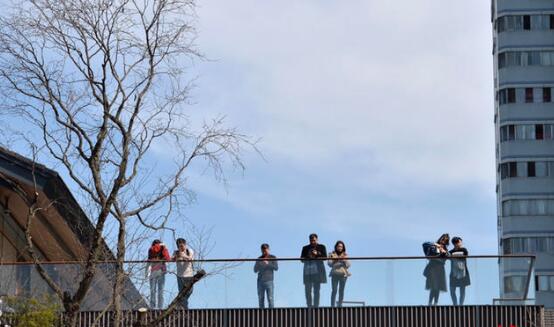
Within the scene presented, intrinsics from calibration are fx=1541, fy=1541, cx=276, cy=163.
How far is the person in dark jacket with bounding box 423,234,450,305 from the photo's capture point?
104 ft

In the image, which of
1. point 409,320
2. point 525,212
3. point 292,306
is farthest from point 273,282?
point 525,212

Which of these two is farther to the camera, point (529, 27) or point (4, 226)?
point (529, 27)

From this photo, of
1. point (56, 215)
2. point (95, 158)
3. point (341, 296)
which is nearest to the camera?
point (95, 158)

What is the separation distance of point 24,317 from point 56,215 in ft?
16.8

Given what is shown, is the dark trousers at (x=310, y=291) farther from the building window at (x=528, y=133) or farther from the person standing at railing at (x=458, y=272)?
the building window at (x=528, y=133)

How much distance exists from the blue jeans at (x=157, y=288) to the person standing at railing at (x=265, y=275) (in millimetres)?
2268

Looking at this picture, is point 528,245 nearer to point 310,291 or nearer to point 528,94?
point 528,94

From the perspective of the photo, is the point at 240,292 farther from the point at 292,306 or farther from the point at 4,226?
the point at 4,226

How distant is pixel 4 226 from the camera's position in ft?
117

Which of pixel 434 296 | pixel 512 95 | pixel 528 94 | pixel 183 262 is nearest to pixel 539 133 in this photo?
pixel 528 94

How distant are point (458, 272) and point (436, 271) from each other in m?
0.47

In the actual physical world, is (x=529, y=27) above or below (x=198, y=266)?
above

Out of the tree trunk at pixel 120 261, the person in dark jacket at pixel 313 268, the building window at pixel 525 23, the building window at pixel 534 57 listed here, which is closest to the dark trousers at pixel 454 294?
the person in dark jacket at pixel 313 268

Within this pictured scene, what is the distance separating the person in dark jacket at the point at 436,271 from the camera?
31.8 m
